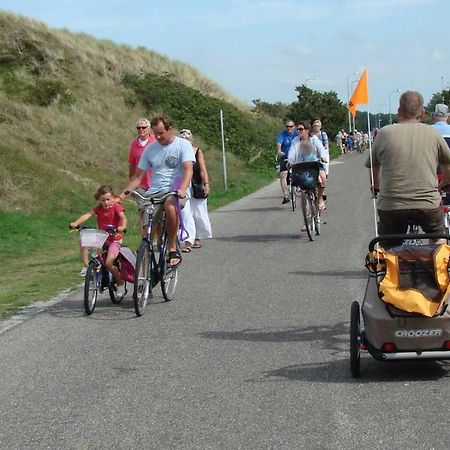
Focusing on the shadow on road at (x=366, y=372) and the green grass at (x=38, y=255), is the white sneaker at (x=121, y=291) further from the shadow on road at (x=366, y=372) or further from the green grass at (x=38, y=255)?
the shadow on road at (x=366, y=372)

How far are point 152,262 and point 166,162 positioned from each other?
115cm

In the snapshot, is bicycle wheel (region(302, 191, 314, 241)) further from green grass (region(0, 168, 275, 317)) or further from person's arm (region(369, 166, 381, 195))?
person's arm (region(369, 166, 381, 195))

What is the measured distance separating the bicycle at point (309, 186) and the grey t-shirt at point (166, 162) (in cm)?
568

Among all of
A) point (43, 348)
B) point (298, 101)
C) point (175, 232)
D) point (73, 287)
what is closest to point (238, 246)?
point (73, 287)

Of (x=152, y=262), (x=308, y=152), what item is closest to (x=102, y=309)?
(x=152, y=262)

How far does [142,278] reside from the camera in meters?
9.84

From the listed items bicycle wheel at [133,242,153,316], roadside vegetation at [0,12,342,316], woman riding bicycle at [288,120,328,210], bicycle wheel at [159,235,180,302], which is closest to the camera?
bicycle wheel at [133,242,153,316]

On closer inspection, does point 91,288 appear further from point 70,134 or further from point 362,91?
point 70,134

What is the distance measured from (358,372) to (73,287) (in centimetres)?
583

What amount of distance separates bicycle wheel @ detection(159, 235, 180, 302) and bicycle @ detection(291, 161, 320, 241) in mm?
5659

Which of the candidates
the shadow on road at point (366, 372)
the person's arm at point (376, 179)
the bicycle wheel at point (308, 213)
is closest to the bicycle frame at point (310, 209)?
the bicycle wheel at point (308, 213)

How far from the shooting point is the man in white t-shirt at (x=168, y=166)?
34.2 feet

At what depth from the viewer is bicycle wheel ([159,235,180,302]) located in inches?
408

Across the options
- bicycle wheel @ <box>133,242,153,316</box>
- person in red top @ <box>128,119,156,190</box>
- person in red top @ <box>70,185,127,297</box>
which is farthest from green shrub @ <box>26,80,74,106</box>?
bicycle wheel @ <box>133,242,153,316</box>
